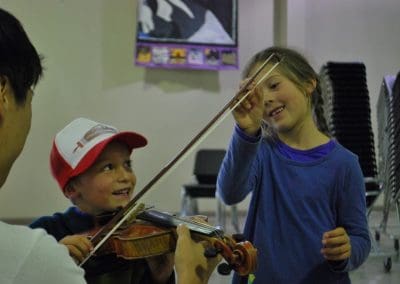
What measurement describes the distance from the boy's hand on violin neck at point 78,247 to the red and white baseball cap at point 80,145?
0.16 m

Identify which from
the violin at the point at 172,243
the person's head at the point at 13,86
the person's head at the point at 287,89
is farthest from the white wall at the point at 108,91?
the person's head at the point at 13,86

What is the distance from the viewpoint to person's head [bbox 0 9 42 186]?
2.01ft

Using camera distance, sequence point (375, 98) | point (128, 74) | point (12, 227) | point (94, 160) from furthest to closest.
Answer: point (375, 98), point (128, 74), point (94, 160), point (12, 227)

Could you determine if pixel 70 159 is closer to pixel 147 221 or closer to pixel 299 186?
pixel 147 221

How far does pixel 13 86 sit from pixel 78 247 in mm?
427

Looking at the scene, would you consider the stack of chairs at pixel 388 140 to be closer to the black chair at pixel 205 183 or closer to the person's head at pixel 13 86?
the black chair at pixel 205 183

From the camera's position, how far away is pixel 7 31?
0.62m

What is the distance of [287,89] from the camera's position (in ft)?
3.98

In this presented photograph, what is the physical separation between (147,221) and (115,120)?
10.9ft

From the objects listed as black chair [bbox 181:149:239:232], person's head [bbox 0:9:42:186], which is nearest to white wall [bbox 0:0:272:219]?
black chair [bbox 181:149:239:232]

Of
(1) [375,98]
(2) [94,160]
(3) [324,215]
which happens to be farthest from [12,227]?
(1) [375,98]

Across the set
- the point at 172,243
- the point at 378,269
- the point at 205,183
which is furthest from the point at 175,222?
the point at 205,183

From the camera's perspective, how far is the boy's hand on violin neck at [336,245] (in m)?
1.00

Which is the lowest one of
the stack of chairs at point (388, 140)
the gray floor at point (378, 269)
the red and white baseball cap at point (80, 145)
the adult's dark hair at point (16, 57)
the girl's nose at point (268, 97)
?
the gray floor at point (378, 269)
